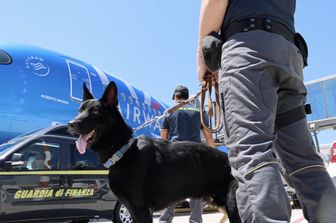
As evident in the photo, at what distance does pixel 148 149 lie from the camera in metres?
3.72

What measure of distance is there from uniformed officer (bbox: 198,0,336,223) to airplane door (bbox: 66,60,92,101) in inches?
368

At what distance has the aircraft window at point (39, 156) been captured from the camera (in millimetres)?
6570

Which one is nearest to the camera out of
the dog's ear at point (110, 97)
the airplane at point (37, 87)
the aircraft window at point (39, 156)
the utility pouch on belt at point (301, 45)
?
the utility pouch on belt at point (301, 45)

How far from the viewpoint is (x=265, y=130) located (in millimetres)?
1958

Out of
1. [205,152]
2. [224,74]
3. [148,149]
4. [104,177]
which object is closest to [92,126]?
[148,149]

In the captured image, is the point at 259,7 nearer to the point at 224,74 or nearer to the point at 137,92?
the point at 224,74

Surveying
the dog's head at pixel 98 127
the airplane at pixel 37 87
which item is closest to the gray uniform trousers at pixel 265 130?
the dog's head at pixel 98 127

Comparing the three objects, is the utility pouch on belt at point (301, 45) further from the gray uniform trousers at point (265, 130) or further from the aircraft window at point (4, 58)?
the aircraft window at point (4, 58)

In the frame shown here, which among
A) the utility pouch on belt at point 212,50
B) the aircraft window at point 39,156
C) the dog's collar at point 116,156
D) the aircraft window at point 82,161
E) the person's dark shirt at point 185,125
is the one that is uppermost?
the utility pouch on belt at point 212,50

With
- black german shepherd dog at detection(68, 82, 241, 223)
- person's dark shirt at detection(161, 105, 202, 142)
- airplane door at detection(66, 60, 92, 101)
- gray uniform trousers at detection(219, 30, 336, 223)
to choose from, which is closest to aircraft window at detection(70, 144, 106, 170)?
person's dark shirt at detection(161, 105, 202, 142)

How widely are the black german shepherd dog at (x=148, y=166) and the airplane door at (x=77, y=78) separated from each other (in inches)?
294

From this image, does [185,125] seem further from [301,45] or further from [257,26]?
[257,26]

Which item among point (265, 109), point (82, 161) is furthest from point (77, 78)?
point (265, 109)

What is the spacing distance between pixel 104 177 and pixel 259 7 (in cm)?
605
